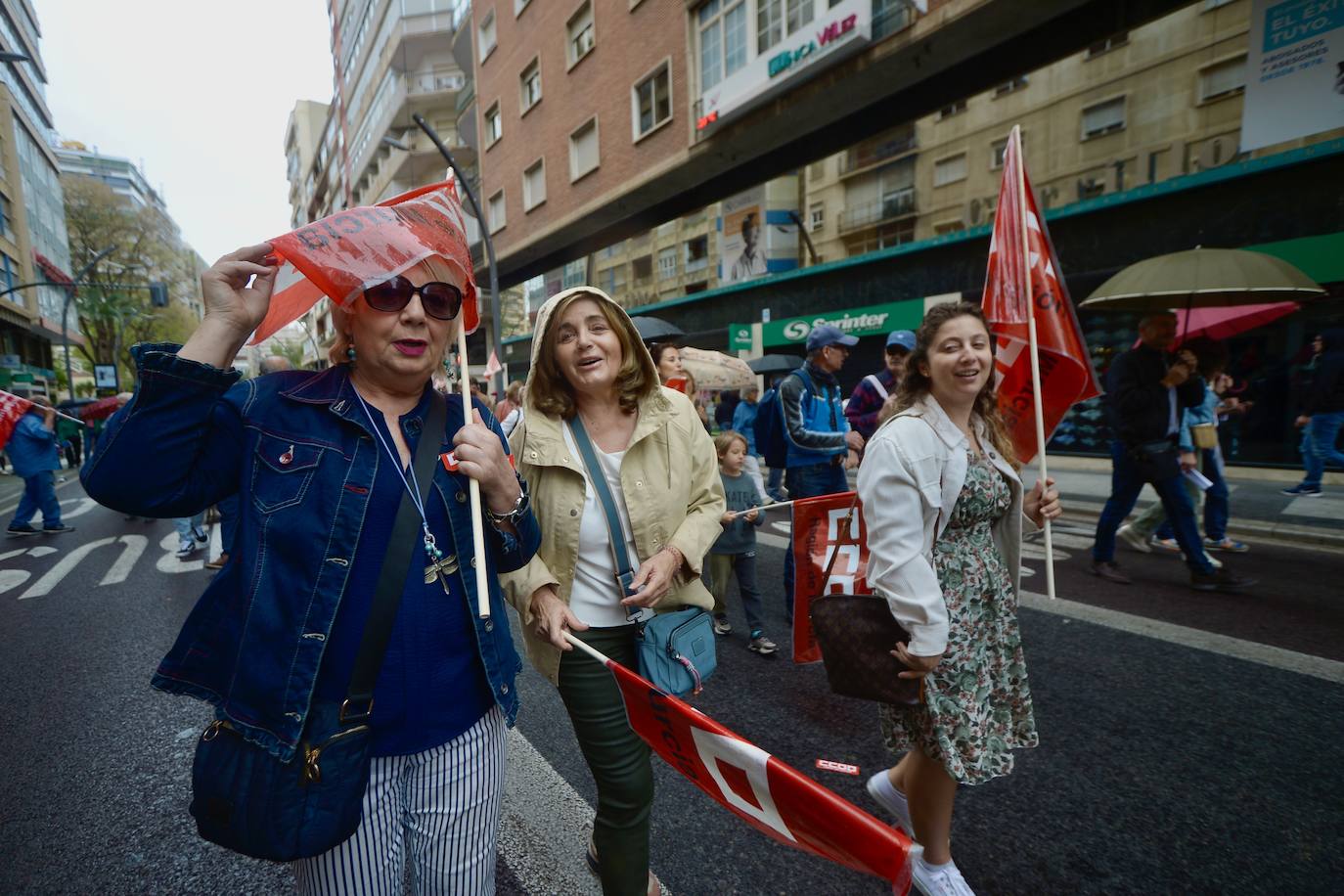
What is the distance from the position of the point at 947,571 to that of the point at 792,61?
38.3ft

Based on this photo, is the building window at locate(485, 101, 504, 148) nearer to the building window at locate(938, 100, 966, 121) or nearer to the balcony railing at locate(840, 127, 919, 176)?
the balcony railing at locate(840, 127, 919, 176)

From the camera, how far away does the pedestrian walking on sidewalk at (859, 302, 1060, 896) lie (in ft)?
6.36

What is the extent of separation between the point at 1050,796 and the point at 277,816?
2713 millimetres

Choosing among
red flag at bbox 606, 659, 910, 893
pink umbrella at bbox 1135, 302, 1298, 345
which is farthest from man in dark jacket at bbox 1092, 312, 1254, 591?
red flag at bbox 606, 659, 910, 893

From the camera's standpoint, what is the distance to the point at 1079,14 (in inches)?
356

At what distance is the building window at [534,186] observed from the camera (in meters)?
19.5

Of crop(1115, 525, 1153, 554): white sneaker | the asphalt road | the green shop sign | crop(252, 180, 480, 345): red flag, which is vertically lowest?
crop(1115, 525, 1153, 554): white sneaker

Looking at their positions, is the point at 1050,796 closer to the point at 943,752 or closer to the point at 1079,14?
the point at 943,752

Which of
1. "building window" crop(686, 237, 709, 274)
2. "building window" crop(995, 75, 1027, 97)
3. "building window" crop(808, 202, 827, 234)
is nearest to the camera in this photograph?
"building window" crop(995, 75, 1027, 97)

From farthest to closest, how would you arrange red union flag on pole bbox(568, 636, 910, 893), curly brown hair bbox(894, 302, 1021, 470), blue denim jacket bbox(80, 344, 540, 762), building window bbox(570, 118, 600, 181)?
building window bbox(570, 118, 600, 181)
curly brown hair bbox(894, 302, 1021, 470)
blue denim jacket bbox(80, 344, 540, 762)
red union flag on pole bbox(568, 636, 910, 893)

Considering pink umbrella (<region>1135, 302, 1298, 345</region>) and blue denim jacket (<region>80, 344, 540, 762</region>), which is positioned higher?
pink umbrella (<region>1135, 302, 1298, 345</region>)

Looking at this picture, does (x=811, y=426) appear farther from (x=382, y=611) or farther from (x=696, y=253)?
(x=696, y=253)

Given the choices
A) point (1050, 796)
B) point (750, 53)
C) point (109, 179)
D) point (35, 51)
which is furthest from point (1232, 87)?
point (109, 179)

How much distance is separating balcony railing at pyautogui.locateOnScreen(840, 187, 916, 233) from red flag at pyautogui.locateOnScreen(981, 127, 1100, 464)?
16385mm
